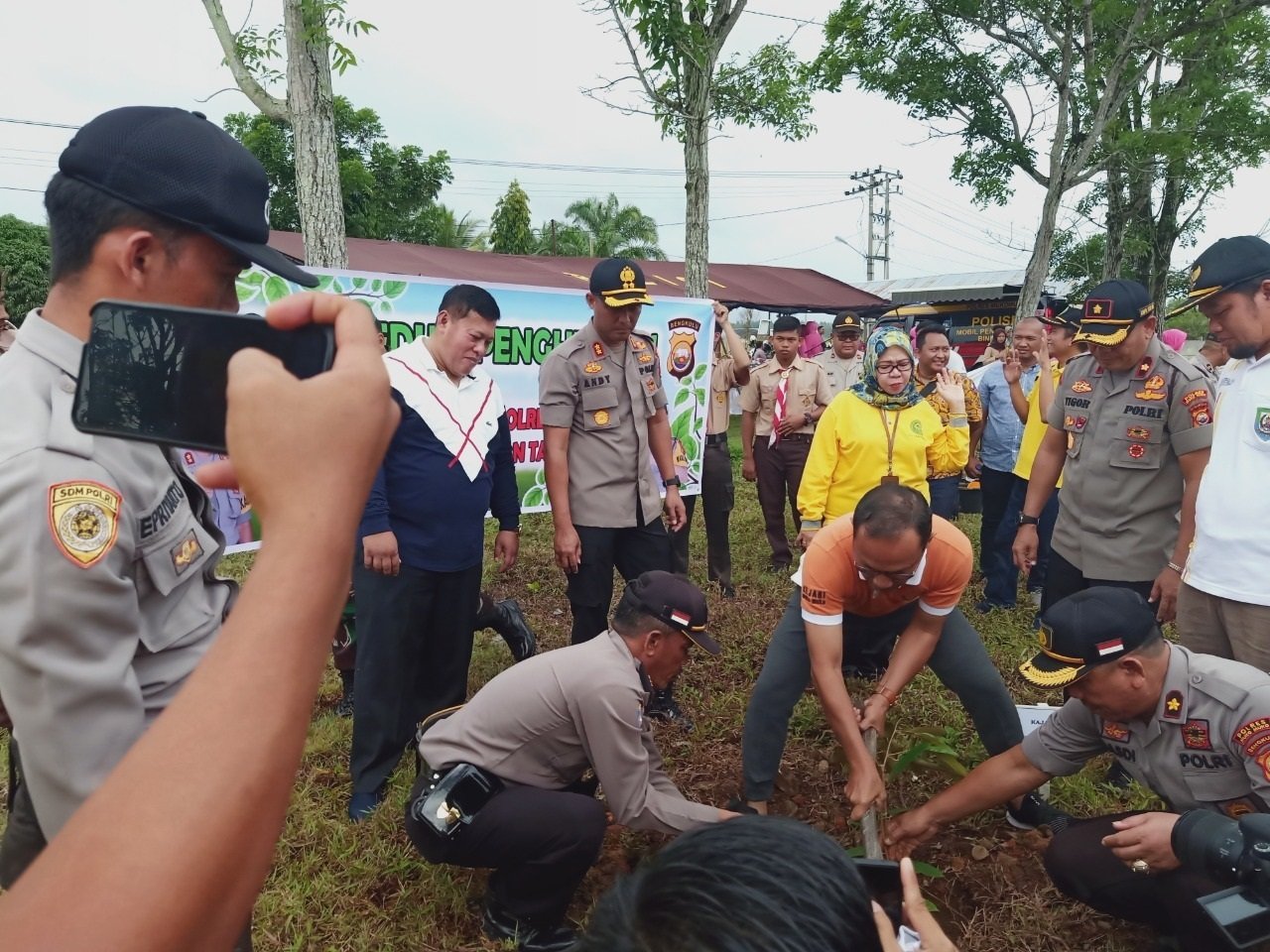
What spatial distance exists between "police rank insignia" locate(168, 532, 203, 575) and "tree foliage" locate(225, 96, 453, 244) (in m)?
15.5

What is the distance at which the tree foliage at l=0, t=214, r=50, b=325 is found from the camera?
1284 centimetres

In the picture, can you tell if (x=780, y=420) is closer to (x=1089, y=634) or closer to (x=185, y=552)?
(x=1089, y=634)

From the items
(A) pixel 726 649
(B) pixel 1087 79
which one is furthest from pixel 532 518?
(B) pixel 1087 79

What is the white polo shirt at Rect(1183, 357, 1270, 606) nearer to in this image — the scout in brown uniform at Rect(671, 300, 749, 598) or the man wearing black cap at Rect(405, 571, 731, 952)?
the man wearing black cap at Rect(405, 571, 731, 952)

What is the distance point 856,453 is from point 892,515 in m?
1.54

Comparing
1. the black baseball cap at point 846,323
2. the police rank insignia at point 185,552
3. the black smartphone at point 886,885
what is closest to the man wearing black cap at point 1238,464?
the black smartphone at point 886,885

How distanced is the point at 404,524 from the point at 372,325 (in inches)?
104

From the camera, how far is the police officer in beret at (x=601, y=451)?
12.1 feet

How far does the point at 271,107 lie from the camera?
562cm

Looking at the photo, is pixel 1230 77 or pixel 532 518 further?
pixel 1230 77

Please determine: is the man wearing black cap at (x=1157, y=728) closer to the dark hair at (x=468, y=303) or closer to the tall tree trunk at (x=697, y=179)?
the dark hair at (x=468, y=303)

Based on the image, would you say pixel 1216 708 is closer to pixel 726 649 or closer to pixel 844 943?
pixel 844 943

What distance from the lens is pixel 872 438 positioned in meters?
4.03

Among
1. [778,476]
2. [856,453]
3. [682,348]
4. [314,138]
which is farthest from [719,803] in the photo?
[314,138]
